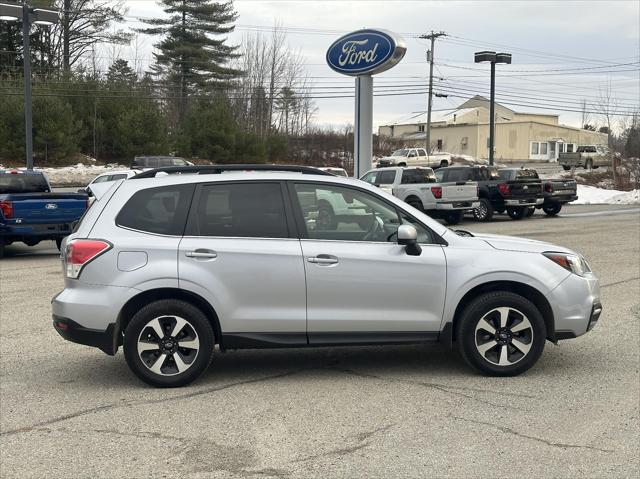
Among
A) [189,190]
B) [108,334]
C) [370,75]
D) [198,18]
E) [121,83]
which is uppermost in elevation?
[198,18]

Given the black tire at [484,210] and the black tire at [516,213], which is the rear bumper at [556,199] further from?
the black tire at [484,210]

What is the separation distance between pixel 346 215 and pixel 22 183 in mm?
11572

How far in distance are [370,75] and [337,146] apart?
41118 mm

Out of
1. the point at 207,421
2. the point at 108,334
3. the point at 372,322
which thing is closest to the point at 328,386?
the point at 372,322

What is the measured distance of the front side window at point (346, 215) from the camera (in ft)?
18.7

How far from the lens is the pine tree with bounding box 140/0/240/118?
5769 cm

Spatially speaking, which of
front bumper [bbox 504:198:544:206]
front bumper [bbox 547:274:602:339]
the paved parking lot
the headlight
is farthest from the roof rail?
front bumper [bbox 504:198:544:206]

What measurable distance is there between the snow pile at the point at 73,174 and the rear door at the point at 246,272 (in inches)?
1430

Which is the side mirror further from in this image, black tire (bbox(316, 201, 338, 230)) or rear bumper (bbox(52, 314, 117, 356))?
rear bumper (bbox(52, 314, 117, 356))

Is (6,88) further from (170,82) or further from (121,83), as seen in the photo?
(170,82)

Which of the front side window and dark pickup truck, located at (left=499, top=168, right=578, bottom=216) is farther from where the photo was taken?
dark pickup truck, located at (left=499, top=168, right=578, bottom=216)

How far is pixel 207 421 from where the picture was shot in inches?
191

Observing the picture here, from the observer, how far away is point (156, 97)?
5394 centimetres

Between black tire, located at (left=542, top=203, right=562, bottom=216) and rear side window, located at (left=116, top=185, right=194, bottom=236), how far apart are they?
71.8ft
